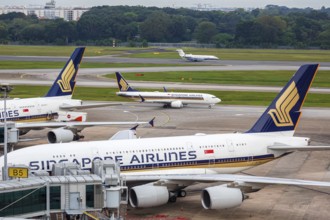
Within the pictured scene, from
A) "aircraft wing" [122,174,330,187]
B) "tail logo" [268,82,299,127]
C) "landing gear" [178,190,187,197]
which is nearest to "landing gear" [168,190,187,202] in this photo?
"landing gear" [178,190,187,197]

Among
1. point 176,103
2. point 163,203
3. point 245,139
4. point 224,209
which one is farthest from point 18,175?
point 176,103

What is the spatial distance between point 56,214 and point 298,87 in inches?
888

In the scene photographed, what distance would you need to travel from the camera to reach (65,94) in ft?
228

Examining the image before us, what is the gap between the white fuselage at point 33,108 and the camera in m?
64.8

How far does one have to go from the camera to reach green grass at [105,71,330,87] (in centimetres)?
13062

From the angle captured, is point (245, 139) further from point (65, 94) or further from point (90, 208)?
point (65, 94)

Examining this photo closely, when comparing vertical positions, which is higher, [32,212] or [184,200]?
[32,212]

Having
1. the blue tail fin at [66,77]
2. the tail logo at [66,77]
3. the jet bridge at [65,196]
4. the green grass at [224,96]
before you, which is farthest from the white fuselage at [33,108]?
the green grass at [224,96]

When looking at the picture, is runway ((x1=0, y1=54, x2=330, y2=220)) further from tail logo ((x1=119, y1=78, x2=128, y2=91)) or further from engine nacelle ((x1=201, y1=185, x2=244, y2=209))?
tail logo ((x1=119, y1=78, x2=128, y2=91))

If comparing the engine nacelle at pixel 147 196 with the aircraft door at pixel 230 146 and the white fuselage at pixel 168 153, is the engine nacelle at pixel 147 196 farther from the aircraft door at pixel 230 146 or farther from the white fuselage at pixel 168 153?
the aircraft door at pixel 230 146

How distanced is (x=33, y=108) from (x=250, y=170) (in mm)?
21297

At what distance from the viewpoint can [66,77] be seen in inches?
2719

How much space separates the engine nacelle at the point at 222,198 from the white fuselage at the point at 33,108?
27.2 m

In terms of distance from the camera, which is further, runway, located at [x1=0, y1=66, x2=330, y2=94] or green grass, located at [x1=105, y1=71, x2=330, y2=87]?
green grass, located at [x1=105, y1=71, x2=330, y2=87]
